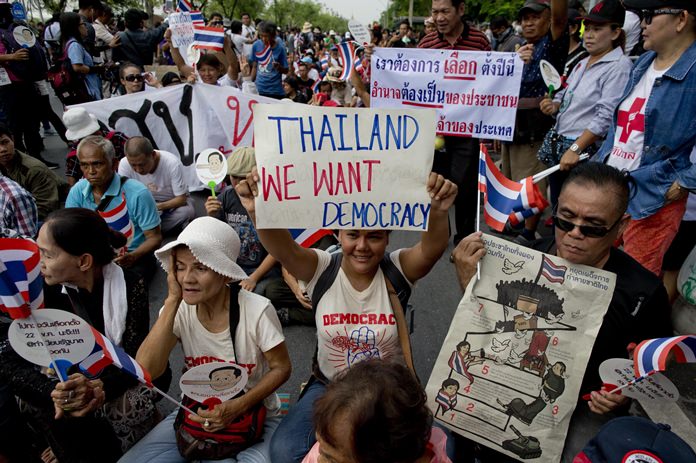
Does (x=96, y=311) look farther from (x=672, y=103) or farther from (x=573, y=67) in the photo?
(x=573, y=67)

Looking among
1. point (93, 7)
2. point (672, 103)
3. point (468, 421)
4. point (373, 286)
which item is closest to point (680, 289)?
point (672, 103)

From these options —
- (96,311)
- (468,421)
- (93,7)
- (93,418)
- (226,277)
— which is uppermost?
(93,7)

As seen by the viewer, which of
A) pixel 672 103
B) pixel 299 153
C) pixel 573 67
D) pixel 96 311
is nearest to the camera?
pixel 299 153

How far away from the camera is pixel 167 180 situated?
4.91 m

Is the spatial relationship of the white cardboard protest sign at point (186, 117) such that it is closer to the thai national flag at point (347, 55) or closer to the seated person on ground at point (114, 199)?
the thai national flag at point (347, 55)

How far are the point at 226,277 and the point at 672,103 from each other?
2.47 m

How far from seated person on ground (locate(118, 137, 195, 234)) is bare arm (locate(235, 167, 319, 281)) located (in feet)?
10.1

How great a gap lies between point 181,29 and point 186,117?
5.20 ft

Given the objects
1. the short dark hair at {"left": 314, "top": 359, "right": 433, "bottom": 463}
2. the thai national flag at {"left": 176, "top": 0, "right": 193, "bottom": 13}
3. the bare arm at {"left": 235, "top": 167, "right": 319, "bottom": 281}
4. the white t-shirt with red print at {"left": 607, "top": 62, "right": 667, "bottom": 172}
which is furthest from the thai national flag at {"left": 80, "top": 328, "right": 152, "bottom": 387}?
the thai national flag at {"left": 176, "top": 0, "right": 193, "bottom": 13}

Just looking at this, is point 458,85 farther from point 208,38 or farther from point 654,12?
point 208,38

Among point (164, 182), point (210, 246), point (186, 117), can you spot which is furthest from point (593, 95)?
point (186, 117)

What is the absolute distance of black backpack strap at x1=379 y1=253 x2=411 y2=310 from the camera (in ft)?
7.16

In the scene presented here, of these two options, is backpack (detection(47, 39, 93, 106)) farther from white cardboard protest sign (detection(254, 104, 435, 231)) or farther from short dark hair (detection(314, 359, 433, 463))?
short dark hair (detection(314, 359, 433, 463))

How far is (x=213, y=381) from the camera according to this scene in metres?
1.90
